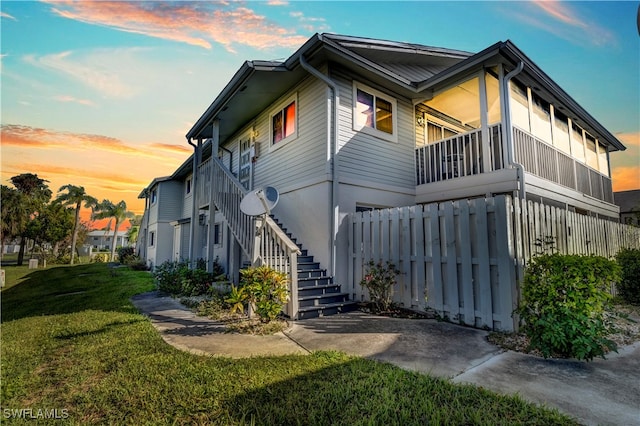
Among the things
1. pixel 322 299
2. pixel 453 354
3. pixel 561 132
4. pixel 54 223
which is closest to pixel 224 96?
pixel 322 299

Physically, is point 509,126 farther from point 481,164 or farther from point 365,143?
point 365,143

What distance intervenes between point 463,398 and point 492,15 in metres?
10.9

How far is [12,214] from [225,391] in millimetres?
33819

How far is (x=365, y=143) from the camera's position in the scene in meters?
8.04

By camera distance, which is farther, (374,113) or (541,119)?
(541,119)

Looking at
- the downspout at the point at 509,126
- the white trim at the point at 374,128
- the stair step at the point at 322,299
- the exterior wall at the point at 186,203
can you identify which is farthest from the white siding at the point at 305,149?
the exterior wall at the point at 186,203

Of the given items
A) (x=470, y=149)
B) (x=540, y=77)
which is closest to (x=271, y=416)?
(x=470, y=149)

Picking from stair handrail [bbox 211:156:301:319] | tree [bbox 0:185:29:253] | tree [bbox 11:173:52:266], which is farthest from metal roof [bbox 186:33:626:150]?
tree [bbox 11:173:52:266]

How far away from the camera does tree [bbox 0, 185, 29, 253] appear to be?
24.6 meters

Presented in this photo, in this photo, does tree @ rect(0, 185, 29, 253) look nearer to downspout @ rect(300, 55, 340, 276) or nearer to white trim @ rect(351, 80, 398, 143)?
downspout @ rect(300, 55, 340, 276)

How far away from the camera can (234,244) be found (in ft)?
26.3

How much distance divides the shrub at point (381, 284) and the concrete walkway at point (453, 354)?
0.45 m

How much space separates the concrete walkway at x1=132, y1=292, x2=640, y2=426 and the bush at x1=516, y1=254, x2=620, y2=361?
0.21m

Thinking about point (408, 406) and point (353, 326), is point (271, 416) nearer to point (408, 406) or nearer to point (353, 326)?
point (408, 406)
